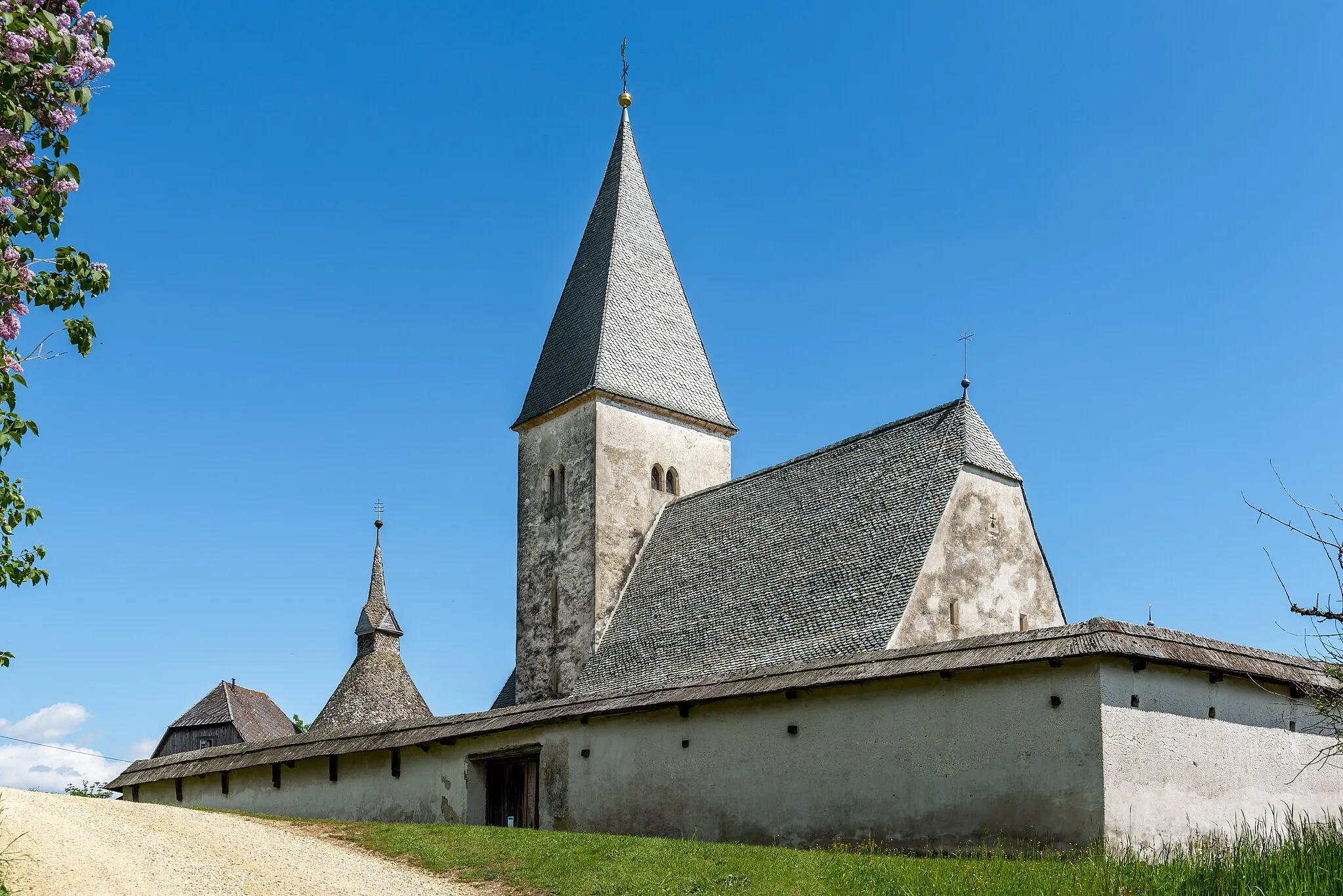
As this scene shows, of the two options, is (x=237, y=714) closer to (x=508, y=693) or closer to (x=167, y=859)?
(x=508, y=693)

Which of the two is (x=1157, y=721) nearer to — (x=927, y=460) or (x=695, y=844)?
(x=695, y=844)

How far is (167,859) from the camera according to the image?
1364 centimetres

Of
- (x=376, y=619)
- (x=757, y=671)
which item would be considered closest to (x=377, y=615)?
(x=376, y=619)

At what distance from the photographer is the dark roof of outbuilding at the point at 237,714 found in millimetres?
54688

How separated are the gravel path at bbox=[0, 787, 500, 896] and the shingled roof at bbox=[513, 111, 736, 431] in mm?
19115

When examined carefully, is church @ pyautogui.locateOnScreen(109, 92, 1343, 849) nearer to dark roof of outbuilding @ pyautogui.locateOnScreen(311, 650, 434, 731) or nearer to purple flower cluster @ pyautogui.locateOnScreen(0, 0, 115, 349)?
dark roof of outbuilding @ pyautogui.locateOnScreen(311, 650, 434, 731)

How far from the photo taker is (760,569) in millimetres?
27562

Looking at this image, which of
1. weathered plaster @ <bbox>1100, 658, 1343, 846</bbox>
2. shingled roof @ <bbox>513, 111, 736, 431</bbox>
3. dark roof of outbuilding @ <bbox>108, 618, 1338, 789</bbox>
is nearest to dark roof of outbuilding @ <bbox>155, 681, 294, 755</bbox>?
shingled roof @ <bbox>513, 111, 736, 431</bbox>

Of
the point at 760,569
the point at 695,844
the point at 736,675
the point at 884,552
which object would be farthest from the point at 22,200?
the point at 760,569

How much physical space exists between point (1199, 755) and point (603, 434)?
65.9 ft

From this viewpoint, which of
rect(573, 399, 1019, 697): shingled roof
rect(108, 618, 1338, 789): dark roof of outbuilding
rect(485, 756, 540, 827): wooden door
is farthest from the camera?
rect(573, 399, 1019, 697): shingled roof

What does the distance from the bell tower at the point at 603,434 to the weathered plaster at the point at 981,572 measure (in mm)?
10215

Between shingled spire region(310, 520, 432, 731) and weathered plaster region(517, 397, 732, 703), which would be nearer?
weathered plaster region(517, 397, 732, 703)

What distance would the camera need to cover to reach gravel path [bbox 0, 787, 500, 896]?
40.5ft
